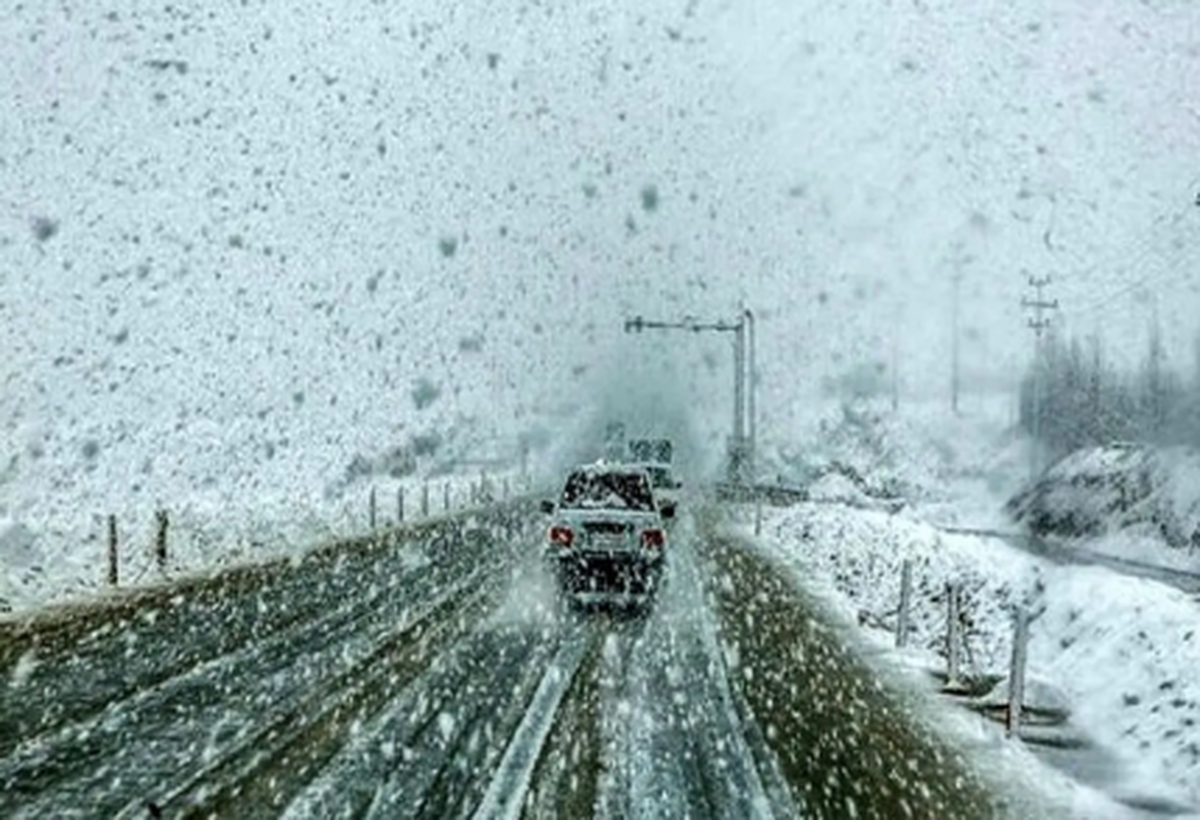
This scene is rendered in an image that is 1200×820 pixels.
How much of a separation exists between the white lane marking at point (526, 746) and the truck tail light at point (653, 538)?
16.2 feet

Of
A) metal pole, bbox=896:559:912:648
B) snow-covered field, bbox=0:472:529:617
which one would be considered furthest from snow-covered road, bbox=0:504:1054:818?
snow-covered field, bbox=0:472:529:617

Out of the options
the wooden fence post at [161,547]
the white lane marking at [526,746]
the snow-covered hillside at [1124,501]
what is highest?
the white lane marking at [526,746]

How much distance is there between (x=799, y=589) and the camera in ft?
72.9

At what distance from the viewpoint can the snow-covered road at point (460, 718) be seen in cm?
819

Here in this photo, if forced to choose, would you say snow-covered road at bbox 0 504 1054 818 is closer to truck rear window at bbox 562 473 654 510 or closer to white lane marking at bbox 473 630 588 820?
white lane marking at bbox 473 630 588 820

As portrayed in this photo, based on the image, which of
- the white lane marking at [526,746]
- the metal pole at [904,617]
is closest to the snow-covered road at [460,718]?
the white lane marking at [526,746]

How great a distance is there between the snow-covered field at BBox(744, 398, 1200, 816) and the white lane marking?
3.96 m

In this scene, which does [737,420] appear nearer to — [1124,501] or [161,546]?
[1124,501]

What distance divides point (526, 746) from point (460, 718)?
1.25 m

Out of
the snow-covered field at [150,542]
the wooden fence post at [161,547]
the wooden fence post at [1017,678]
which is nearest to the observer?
the wooden fence post at [1017,678]

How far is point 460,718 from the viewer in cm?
1065

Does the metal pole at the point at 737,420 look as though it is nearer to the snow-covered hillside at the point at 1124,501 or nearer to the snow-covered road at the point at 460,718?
the snow-covered hillside at the point at 1124,501

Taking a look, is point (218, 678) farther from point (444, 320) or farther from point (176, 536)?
point (444, 320)

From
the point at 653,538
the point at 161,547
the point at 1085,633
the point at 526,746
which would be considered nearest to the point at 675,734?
the point at 526,746
